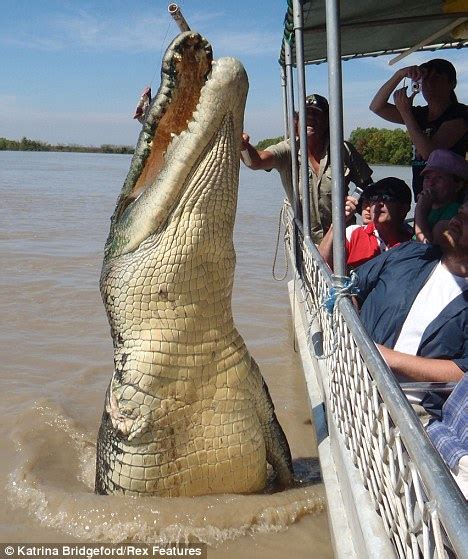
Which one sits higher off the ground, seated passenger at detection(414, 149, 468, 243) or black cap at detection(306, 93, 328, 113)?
black cap at detection(306, 93, 328, 113)

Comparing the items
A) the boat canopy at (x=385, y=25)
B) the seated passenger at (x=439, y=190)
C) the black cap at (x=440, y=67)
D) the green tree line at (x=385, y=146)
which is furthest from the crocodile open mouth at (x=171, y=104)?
the green tree line at (x=385, y=146)

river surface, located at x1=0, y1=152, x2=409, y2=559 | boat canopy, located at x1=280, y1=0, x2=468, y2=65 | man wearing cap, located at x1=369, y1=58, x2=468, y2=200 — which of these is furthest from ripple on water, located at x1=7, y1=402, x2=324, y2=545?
boat canopy, located at x1=280, y1=0, x2=468, y2=65

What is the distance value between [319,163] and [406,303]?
2.39 meters

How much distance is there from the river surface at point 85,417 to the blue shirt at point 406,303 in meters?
0.83

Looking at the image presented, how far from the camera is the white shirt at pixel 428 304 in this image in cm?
239

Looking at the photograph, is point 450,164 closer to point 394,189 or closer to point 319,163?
point 394,189

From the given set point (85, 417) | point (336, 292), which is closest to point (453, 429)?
point (336, 292)

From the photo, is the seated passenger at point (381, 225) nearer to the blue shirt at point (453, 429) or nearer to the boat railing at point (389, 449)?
the boat railing at point (389, 449)

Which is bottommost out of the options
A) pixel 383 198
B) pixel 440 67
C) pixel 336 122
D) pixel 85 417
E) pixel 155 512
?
pixel 85 417

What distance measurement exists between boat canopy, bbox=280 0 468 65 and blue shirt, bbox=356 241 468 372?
1641 millimetres

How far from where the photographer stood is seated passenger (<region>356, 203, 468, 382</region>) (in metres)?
2.29

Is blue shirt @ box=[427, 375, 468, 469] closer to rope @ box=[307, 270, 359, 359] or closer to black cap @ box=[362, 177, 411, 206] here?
rope @ box=[307, 270, 359, 359]

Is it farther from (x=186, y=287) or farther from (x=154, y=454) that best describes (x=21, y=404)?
(x=186, y=287)

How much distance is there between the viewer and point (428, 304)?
7.98 ft
